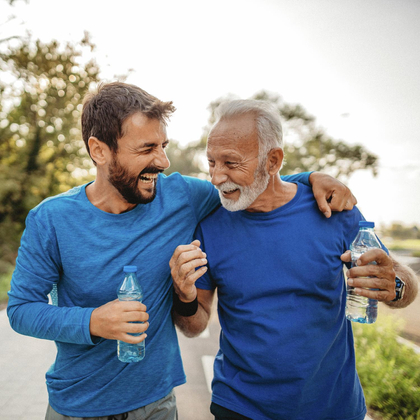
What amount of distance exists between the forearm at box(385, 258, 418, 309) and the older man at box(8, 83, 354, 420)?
0.51 metres

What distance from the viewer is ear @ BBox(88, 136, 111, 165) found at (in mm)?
2086

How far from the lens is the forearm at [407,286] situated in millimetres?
2049

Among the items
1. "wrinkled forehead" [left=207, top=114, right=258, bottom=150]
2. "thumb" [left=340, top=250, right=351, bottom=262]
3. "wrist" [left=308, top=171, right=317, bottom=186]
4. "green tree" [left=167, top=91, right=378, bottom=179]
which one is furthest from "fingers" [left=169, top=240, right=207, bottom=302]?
"green tree" [left=167, top=91, right=378, bottom=179]

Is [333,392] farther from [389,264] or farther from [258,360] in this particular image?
[389,264]

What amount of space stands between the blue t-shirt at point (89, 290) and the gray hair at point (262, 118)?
70 cm

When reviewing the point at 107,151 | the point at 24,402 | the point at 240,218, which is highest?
the point at 107,151

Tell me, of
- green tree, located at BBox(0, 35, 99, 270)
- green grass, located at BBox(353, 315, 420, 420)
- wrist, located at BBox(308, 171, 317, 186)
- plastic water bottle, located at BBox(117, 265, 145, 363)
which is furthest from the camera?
green tree, located at BBox(0, 35, 99, 270)

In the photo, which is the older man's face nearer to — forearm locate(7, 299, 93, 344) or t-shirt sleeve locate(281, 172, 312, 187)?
t-shirt sleeve locate(281, 172, 312, 187)

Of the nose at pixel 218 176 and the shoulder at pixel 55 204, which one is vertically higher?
the nose at pixel 218 176

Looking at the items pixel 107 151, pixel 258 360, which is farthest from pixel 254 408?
pixel 107 151

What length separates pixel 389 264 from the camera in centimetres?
177

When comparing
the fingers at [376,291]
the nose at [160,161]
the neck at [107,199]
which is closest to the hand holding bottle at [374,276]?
the fingers at [376,291]

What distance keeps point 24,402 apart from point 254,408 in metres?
3.68

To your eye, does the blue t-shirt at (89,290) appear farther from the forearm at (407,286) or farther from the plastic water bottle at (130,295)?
the forearm at (407,286)
